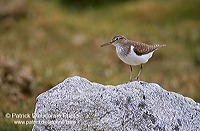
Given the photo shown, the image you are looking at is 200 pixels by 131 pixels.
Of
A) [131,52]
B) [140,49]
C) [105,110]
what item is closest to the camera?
[105,110]

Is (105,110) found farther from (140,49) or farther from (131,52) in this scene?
(140,49)

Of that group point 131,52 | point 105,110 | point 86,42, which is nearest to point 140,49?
point 131,52

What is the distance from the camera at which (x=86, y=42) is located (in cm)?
1734

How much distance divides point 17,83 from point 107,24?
343 inches

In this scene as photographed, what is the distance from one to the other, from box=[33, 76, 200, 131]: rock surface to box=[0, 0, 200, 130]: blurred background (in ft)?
9.15

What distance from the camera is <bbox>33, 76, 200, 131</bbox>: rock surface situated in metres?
5.85

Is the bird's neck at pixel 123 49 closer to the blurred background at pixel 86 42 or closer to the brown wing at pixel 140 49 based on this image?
the brown wing at pixel 140 49

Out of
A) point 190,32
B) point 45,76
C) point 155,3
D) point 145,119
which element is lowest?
point 145,119

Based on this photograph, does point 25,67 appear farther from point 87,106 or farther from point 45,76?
point 87,106

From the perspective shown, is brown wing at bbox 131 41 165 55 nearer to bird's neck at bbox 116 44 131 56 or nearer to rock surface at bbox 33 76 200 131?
bird's neck at bbox 116 44 131 56

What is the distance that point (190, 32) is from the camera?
61.0 ft

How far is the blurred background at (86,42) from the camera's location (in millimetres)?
12375

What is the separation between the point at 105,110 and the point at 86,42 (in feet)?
38.0

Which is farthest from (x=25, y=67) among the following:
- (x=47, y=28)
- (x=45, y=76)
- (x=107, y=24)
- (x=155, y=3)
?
(x=155, y=3)
